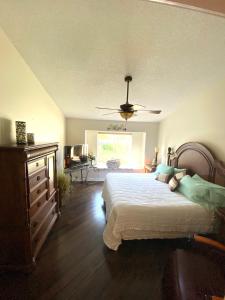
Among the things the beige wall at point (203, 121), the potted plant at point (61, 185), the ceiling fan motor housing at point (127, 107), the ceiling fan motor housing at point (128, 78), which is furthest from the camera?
the potted plant at point (61, 185)

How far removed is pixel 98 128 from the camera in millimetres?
5316

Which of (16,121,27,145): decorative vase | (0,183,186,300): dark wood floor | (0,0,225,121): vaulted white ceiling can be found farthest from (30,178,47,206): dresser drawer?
(0,0,225,121): vaulted white ceiling

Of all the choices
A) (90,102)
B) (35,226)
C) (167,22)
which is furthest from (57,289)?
(90,102)

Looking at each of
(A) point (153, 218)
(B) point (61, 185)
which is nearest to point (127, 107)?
(A) point (153, 218)

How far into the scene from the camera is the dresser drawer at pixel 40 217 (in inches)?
76.3

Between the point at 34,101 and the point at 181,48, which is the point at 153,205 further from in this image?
the point at 34,101

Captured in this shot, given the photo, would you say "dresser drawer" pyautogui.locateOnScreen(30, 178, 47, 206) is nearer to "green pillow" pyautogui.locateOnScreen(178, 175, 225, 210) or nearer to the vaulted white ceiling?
the vaulted white ceiling

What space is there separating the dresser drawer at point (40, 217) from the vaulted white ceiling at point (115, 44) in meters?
2.05

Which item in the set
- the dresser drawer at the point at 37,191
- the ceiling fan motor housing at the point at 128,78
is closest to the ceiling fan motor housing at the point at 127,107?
the ceiling fan motor housing at the point at 128,78

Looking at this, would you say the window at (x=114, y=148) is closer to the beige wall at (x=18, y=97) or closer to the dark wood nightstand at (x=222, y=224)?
the beige wall at (x=18, y=97)

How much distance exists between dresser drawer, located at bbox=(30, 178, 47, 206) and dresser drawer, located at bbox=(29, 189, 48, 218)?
5 centimetres

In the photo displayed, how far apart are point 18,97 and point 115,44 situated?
4.80 feet

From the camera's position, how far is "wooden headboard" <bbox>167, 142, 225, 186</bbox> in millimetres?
2733

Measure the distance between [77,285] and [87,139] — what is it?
419 centimetres
